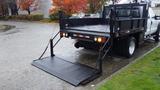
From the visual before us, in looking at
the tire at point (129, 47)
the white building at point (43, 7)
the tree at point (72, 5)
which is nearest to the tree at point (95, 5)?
the tree at point (72, 5)

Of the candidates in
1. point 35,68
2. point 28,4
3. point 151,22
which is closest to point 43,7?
point 28,4

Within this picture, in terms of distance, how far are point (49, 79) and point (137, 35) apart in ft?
13.4

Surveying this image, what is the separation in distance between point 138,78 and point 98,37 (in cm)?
181

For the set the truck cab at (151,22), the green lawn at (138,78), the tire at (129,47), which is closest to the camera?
the green lawn at (138,78)

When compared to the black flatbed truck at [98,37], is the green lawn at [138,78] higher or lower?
lower

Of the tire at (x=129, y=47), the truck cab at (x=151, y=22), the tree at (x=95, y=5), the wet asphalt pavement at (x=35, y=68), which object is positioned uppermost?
the tree at (x=95, y=5)

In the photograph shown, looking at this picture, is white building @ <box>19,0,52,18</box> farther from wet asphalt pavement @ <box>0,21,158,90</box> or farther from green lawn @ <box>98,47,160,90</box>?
green lawn @ <box>98,47,160,90</box>

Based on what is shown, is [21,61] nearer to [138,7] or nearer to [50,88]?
[50,88]

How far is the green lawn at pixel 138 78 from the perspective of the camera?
5.08 metres

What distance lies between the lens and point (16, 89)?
530 centimetres

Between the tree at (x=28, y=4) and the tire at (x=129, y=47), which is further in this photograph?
the tree at (x=28, y=4)

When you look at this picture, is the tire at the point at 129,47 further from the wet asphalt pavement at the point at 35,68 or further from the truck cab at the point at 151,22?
the truck cab at the point at 151,22

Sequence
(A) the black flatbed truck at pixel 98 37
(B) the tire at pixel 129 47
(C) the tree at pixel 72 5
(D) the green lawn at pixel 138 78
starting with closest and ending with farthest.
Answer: (D) the green lawn at pixel 138 78
(A) the black flatbed truck at pixel 98 37
(B) the tire at pixel 129 47
(C) the tree at pixel 72 5

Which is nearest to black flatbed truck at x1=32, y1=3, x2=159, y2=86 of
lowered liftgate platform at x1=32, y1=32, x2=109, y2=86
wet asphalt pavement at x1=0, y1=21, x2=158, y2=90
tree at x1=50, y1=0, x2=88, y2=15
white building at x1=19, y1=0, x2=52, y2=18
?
lowered liftgate platform at x1=32, y1=32, x2=109, y2=86
